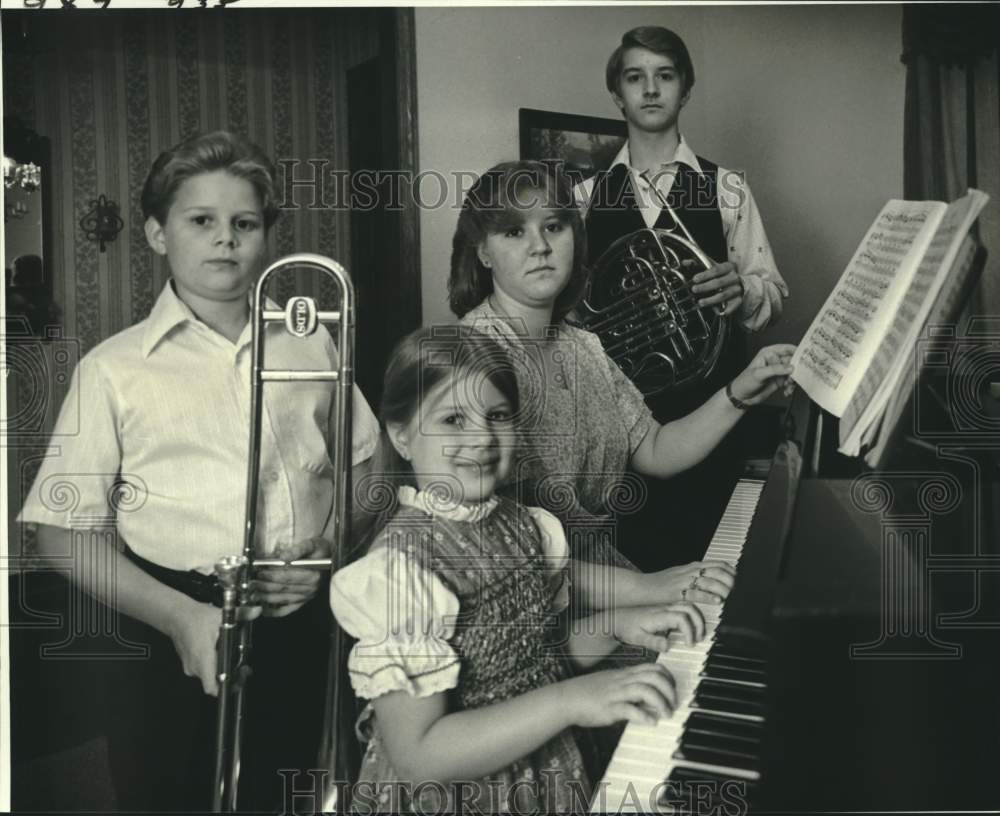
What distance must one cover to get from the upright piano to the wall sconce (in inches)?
37.1

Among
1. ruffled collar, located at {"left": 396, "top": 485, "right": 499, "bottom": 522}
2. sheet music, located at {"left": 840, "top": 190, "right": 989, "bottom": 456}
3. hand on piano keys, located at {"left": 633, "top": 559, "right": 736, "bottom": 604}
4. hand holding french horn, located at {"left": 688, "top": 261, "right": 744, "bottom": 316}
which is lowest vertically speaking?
hand on piano keys, located at {"left": 633, "top": 559, "right": 736, "bottom": 604}

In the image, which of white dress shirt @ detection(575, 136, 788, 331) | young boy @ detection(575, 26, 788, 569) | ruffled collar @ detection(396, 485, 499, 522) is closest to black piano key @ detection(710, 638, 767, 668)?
young boy @ detection(575, 26, 788, 569)

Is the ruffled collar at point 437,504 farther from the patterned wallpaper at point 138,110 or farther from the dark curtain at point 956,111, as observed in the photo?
the dark curtain at point 956,111

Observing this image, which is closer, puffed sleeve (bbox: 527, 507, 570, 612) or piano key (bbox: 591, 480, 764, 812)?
piano key (bbox: 591, 480, 764, 812)

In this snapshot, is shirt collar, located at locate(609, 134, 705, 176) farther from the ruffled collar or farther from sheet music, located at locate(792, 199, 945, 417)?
the ruffled collar

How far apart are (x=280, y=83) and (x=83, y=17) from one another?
310mm

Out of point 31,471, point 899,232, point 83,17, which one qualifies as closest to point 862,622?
point 899,232

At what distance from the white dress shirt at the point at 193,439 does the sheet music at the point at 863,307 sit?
0.62m

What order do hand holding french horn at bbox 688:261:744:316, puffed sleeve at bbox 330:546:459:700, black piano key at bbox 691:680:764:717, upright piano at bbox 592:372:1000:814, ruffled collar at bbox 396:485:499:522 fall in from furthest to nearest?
1. hand holding french horn at bbox 688:261:744:316
2. ruffled collar at bbox 396:485:499:522
3. puffed sleeve at bbox 330:546:459:700
4. black piano key at bbox 691:680:764:717
5. upright piano at bbox 592:372:1000:814

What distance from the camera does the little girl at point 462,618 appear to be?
1.16 m

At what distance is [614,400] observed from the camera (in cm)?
138

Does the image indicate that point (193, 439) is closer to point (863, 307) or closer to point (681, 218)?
point (681, 218)

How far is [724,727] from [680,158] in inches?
31.5

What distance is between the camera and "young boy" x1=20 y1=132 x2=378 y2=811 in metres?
1.31
